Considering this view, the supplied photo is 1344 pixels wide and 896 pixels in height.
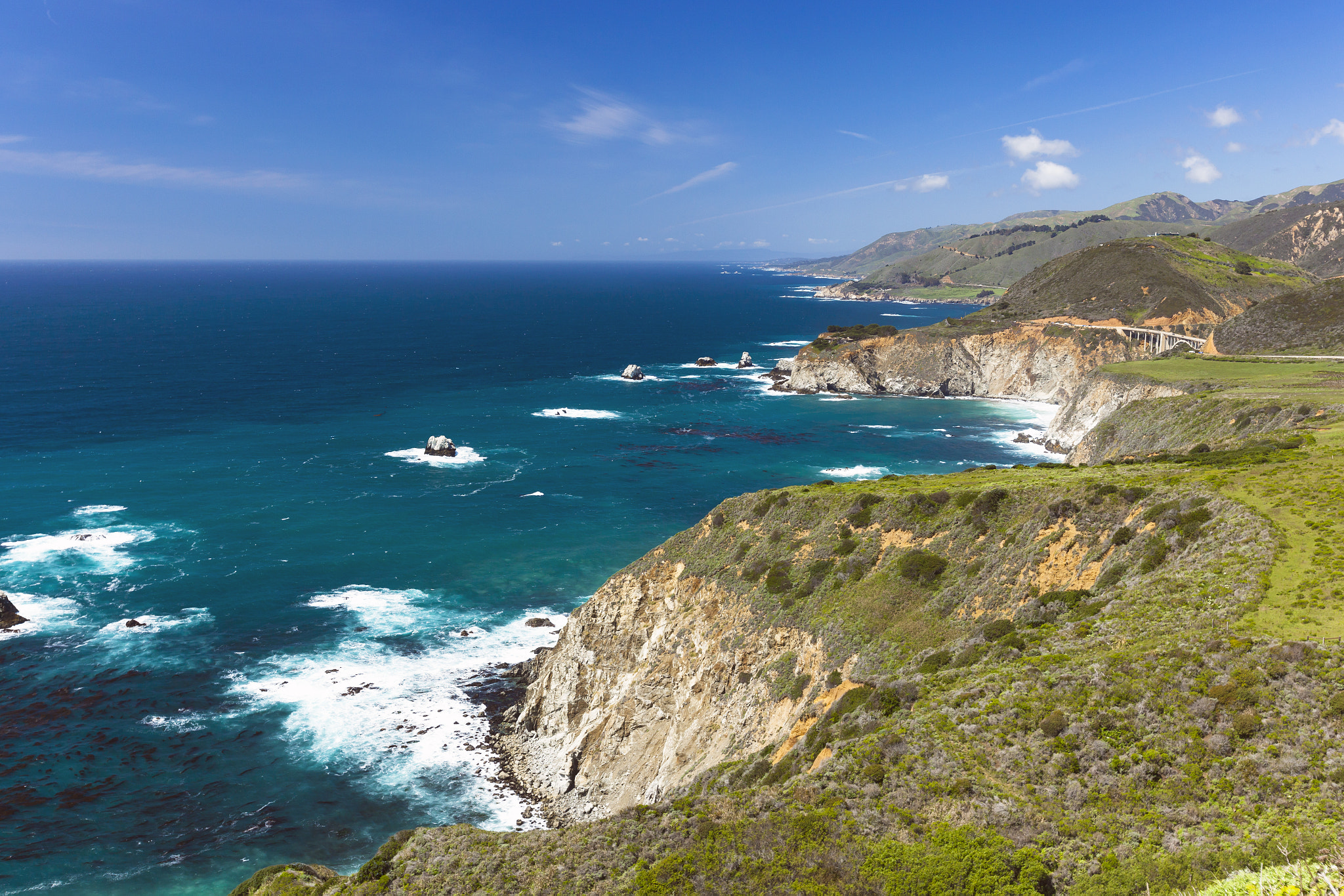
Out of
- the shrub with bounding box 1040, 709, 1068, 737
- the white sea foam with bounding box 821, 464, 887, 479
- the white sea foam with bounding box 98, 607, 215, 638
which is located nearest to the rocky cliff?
the white sea foam with bounding box 821, 464, 887, 479

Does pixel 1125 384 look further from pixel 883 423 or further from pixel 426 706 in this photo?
pixel 426 706

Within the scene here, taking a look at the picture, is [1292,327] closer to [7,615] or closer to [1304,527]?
[1304,527]

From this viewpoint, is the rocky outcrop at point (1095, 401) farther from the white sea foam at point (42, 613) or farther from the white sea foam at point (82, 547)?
the white sea foam at point (82, 547)

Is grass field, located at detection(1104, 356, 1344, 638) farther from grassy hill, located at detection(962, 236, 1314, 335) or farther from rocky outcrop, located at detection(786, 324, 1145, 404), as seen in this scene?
grassy hill, located at detection(962, 236, 1314, 335)

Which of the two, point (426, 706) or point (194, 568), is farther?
point (194, 568)

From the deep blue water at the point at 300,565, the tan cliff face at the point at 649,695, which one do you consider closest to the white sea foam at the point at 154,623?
the deep blue water at the point at 300,565

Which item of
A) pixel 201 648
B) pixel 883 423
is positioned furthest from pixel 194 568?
pixel 883 423
